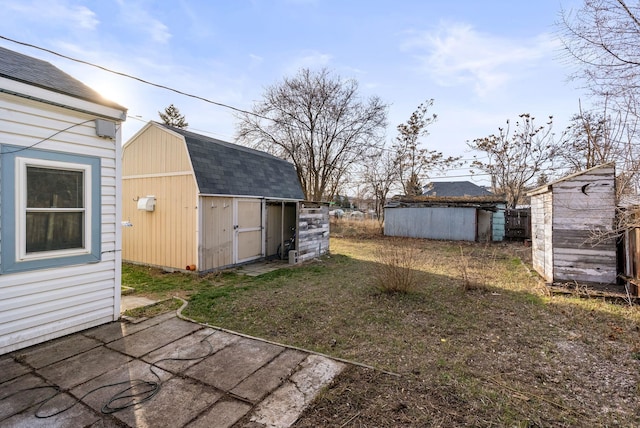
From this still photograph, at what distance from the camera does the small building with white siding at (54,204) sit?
3.05 m

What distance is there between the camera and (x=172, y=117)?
30.0 metres

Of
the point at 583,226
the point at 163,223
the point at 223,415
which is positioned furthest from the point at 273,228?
the point at 583,226

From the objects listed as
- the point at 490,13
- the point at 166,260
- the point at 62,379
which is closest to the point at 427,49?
the point at 490,13

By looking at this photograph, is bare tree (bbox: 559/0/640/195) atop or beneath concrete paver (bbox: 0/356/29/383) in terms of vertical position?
atop

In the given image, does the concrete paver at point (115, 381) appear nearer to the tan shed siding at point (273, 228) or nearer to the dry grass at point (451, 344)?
the dry grass at point (451, 344)

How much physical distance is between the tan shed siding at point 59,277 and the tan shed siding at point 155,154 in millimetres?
3505

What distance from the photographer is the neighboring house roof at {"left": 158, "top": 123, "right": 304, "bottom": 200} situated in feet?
24.1

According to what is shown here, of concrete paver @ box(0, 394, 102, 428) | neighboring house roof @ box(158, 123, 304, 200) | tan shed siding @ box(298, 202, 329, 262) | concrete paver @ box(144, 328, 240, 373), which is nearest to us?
concrete paver @ box(0, 394, 102, 428)

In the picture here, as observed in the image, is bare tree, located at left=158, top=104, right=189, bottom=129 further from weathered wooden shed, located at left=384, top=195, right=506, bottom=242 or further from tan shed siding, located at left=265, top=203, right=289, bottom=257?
tan shed siding, located at left=265, top=203, right=289, bottom=257

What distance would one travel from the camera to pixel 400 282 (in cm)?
548

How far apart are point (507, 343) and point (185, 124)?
33382 mm

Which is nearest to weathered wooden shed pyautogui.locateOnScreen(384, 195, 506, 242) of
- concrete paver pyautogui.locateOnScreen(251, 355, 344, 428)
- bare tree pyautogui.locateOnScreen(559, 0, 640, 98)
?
bare tree pyautogui.locateOnScreen(559, 0, 640, 98)

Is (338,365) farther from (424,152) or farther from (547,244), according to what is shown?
(424,152)

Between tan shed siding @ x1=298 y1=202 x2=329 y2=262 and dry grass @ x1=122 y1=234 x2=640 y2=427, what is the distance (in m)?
2.17
